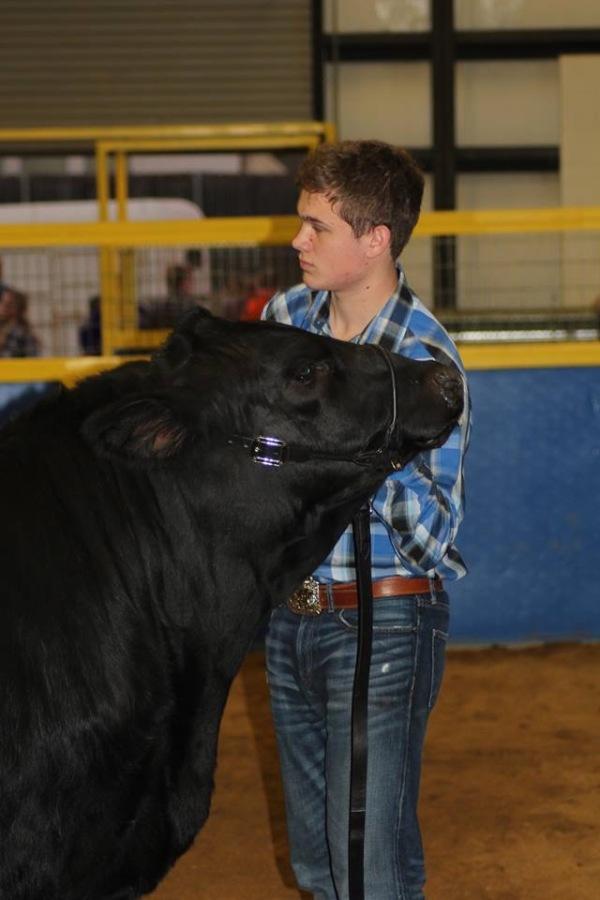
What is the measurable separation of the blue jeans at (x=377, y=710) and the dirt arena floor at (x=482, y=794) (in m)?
1.49

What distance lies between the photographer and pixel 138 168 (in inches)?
552

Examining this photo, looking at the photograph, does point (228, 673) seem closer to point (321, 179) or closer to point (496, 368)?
point (321, 179)

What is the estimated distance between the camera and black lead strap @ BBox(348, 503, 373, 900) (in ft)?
9.13

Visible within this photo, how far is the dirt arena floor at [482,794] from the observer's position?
173 inches

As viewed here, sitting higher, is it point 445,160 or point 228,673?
point 445,160

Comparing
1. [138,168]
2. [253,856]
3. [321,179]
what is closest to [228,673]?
[321,179]

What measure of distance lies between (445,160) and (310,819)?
1181 cm

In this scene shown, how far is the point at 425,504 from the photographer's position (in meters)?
2.71

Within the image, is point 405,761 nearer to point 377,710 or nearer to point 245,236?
point 377,710

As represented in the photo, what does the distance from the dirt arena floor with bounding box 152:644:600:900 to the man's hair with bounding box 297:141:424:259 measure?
2.32 metres

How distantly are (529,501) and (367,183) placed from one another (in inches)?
179

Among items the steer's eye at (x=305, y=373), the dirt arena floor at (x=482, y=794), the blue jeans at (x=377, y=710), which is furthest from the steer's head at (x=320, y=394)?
the dirt arena floor at (x=482, y=794)

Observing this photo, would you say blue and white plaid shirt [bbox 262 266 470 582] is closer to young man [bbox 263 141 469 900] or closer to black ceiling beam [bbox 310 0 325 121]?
young man [bbox 263 141 469 900]

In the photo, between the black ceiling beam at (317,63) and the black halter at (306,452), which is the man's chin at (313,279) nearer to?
the black halter at (306,452)
